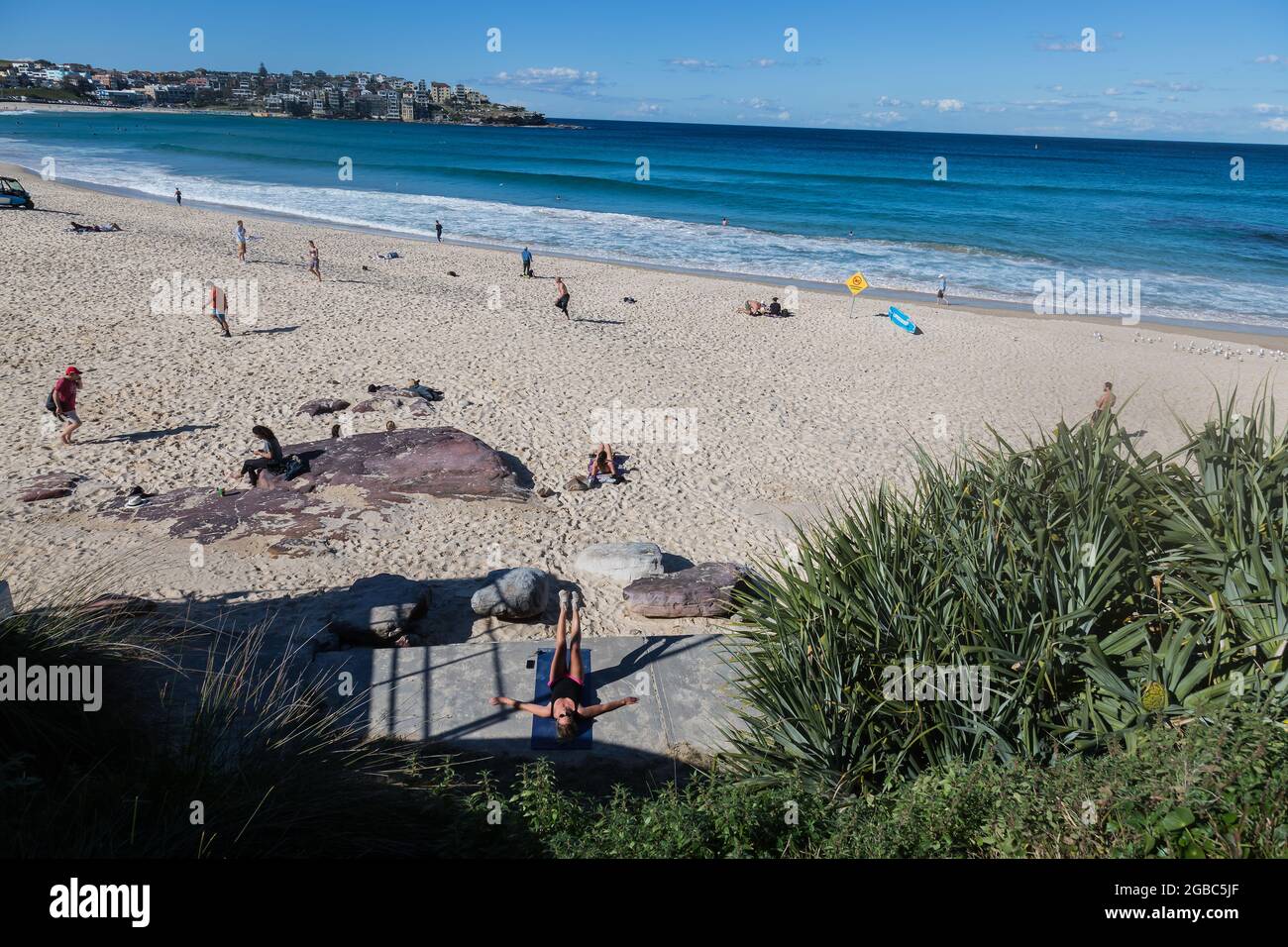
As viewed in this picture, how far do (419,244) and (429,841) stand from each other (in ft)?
98.7

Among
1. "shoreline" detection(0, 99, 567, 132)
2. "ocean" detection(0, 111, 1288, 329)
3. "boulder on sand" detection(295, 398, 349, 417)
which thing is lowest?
"boulder on sand" detection(295, 398, 349, 417)

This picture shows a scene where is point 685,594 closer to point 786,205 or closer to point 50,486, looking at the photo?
point 50,486

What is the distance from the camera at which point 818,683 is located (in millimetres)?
4875

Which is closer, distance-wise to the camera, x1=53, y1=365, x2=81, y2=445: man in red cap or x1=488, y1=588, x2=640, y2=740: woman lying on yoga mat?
x1=488, y1=588, x2=640, y2=740: woman lying on yoga mat

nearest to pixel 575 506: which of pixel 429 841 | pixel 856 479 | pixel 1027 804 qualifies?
pixel 856 479

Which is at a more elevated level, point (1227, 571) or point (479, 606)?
point (1227, 571)

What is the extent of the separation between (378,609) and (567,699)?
242 centimetres

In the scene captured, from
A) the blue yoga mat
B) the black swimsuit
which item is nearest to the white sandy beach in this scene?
the blue yoga mat

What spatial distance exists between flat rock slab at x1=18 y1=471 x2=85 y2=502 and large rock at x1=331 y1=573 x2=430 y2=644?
4854 mm

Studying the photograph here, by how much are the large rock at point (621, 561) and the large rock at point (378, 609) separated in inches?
77.5

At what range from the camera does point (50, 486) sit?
34.6ft

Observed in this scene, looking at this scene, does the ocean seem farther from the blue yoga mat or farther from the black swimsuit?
the black swimsuit

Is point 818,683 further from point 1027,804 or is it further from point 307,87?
point 307,87

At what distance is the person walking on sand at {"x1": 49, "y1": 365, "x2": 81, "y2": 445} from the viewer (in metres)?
11.7
